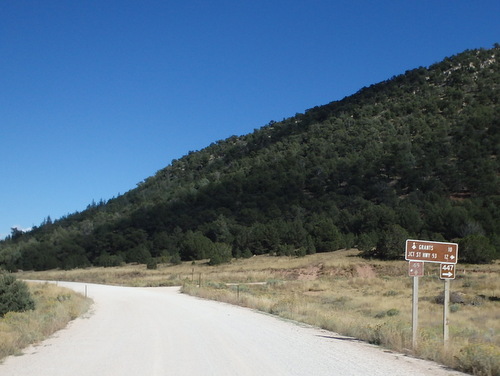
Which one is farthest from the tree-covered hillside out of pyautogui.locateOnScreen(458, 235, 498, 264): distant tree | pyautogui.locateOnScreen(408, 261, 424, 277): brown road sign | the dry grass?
A: the dry grass

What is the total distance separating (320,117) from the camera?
4998 inches

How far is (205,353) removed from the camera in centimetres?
976

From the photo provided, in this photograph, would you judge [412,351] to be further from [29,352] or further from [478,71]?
[478,71]


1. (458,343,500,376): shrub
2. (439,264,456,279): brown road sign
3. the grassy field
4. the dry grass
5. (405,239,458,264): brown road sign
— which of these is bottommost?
the grassy field

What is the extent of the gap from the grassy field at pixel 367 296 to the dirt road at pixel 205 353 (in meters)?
0.68

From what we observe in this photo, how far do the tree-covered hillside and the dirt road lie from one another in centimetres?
3708

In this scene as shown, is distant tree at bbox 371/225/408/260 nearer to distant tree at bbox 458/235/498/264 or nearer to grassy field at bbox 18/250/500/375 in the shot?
grassy field at bbox 18/250/500/375

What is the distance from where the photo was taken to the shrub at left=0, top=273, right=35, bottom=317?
19156mm

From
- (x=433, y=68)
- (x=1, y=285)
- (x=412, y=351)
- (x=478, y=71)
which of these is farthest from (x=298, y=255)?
(x=433, y=68)

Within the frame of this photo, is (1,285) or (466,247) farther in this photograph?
(466,247)

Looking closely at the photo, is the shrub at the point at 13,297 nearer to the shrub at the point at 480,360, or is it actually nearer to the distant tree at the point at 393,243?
the shrub at the point at 480,360

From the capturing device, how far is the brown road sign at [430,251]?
10320mm

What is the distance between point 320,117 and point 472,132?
55.5 m

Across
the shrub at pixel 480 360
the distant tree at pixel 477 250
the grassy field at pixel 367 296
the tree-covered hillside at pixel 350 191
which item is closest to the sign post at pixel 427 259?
the grassy field at pixel 367 296
